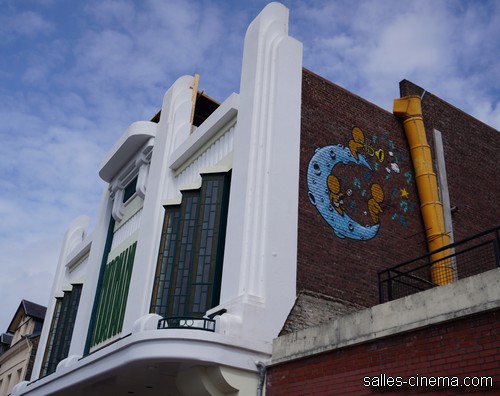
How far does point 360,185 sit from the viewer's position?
13.8 m

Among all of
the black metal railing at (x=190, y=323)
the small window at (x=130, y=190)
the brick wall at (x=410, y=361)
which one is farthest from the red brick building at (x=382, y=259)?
the small window at (x=130, y=190)

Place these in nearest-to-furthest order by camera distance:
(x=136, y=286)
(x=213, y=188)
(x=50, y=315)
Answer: (x=213, y=188)
(x=136, y=286)
(x=50, y=315)

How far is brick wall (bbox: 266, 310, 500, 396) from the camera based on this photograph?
7164 millimetres

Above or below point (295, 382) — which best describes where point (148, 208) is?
above

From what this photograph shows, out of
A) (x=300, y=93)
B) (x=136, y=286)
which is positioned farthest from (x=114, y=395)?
(x=300, y=93)

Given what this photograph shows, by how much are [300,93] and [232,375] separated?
21.1 feet

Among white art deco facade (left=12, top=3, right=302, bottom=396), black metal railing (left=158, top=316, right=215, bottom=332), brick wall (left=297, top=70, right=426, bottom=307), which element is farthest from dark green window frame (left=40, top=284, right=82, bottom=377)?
brick wall (left=297, top=70, right=426, bottom=307)

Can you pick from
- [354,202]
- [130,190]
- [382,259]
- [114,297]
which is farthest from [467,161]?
[114,297]

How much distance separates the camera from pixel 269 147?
40.6 feet

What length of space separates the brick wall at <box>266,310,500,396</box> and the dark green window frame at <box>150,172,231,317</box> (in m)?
2.95

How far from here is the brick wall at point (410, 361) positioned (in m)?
7.16

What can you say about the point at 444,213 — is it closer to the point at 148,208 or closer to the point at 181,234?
the point at 181,234

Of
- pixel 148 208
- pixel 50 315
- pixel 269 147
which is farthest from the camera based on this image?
pixel 50 315

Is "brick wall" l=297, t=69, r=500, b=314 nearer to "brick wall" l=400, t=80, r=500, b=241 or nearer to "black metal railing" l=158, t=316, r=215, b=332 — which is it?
"brick wall" l=400, t=80, r=500, b=241
